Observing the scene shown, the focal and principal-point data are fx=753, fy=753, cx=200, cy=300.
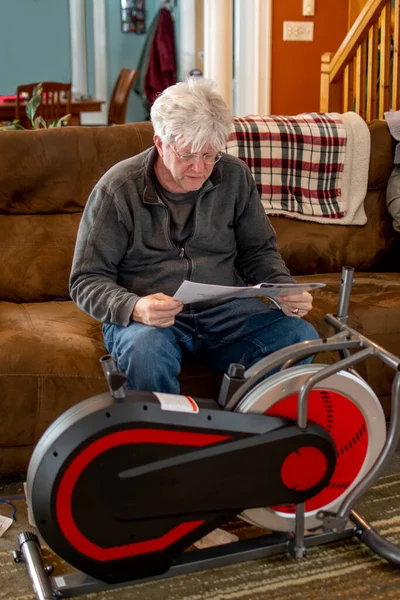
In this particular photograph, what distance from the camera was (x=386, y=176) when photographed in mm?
2654

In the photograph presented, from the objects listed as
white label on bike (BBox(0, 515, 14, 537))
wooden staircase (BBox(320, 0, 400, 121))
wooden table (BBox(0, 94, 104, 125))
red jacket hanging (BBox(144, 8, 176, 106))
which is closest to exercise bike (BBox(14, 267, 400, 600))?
white label on bike (BBox(0, 515, 14, 537))

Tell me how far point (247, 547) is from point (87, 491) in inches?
16.7

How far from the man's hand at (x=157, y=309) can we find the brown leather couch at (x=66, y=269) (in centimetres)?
28

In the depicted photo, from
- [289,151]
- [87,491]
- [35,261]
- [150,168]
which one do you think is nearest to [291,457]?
[87,491]

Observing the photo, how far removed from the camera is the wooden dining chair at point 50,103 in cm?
529

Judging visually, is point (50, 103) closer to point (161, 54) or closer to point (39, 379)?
point (161, 54)

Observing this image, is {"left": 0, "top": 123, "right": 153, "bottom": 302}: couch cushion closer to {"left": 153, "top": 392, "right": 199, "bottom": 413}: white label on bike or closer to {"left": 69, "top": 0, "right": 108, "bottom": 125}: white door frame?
{"left": 153, "top": 392, "right": 199, "bottom": 413}: white label on bike

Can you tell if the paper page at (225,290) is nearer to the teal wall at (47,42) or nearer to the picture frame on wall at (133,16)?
the teal wall at (47,42)

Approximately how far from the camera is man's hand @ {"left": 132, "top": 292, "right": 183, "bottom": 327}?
1.62 metres

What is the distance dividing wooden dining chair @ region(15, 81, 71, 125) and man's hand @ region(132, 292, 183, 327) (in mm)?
3906

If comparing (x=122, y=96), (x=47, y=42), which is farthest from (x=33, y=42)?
(x=122, y=96)

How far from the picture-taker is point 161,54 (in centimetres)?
654

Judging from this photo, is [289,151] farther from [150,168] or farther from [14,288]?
[14,288]

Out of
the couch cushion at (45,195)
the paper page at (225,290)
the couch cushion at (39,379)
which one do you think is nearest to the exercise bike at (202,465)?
the paper page at (225,290)
